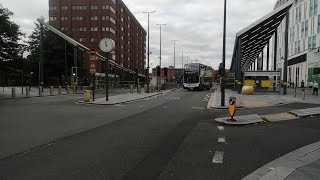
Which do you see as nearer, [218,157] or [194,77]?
[218,157]

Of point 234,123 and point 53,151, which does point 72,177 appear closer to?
point 53,151

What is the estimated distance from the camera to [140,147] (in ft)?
30.1

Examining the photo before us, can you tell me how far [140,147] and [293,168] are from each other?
3.60 m

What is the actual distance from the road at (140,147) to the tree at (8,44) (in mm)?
25170

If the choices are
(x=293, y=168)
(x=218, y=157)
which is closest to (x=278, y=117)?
(x=218, y=157)

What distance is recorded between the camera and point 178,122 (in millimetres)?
14477

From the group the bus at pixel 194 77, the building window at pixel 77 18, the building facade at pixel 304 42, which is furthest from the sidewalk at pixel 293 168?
the building window at pixel 77 18

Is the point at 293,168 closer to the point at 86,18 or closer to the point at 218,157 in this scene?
the point at 218,157

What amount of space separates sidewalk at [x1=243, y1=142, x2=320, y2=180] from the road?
0.79 ft

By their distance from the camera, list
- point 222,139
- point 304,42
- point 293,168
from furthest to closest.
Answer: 1. point 304,42
2. point 222,139
3. point 293,168

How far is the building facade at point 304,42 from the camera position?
7238cm

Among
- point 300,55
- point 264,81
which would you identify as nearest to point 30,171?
point 264,81

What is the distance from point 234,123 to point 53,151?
7.48 m

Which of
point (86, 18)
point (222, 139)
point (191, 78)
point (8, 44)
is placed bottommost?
point (222, 139)
